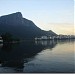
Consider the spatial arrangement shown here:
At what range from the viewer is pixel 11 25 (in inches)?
311

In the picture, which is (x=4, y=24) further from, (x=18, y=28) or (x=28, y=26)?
(x=28, y=26)

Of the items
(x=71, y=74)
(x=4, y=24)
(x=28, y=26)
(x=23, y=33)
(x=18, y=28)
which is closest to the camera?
(x=71, y=74)

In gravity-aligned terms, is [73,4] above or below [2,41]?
above

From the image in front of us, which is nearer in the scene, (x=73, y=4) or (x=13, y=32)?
(x=73, y=4)

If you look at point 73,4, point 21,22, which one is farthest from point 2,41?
point 73,4

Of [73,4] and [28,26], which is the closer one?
[73,4]

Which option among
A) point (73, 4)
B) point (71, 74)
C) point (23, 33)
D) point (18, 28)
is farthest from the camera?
point (23, 33)

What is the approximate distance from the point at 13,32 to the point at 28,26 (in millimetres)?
1670

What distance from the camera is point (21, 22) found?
9.05 meters

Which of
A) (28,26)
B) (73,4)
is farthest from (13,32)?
(73,4)

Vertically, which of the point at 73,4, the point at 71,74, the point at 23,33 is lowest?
the point at 71,74

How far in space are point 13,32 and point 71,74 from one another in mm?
5716

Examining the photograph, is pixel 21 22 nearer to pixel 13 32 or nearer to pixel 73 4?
pixel 13 32

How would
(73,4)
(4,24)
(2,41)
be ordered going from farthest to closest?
(2,41) → (4,24) → (73,4)
